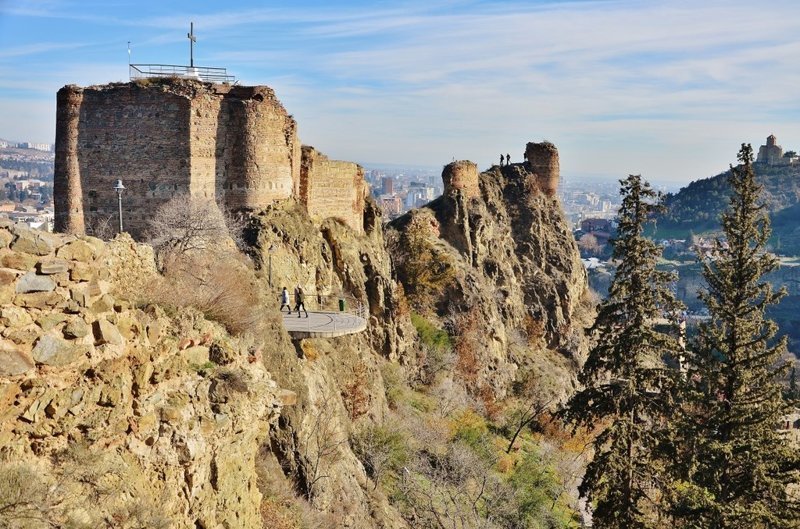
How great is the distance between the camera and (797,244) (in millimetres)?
158750

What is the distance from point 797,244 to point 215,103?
534 ft

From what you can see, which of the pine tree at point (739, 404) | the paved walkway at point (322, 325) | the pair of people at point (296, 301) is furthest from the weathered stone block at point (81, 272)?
the pair of people at point (296, 301)

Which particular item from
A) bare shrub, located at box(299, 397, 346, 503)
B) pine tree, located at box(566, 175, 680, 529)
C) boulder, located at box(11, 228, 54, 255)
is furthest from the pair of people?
boulder, located at box(11, 228, 54, 255)

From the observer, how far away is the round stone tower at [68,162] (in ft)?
75.0

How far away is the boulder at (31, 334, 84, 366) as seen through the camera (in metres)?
7.22

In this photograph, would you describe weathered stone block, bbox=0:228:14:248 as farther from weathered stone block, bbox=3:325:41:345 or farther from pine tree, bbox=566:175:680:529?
pine tree, bbox=566:175:680:529

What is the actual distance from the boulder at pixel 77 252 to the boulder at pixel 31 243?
0.51 feet

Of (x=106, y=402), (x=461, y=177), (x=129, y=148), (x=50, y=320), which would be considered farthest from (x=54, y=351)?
(x=461, y=177)

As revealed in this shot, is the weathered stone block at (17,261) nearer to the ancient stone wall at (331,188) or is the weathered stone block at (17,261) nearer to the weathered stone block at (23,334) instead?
the weathered stone block at (23,334)

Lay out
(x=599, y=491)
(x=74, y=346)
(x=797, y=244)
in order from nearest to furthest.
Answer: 1. (x=74, y=346)
2. (x=599, y=491)
3. (x=797, y=244)

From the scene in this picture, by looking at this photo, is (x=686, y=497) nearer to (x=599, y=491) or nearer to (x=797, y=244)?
(x=599, y=491)

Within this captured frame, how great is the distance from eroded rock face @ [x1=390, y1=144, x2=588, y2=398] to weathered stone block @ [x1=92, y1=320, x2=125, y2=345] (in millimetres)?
30756

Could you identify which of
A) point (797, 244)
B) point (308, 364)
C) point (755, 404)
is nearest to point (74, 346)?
point (308, 364)

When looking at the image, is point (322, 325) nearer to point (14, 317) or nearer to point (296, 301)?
point (296, 301)
